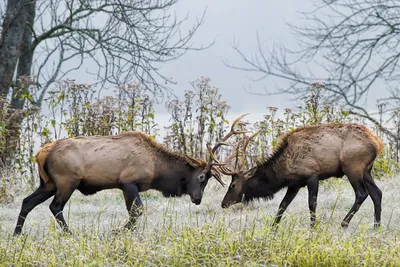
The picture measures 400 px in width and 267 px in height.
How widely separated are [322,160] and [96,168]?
265 centimetres

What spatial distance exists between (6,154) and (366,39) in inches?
251

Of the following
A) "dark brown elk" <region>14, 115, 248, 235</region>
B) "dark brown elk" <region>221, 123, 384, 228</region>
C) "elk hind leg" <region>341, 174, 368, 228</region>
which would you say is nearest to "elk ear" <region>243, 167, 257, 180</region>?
"dark brown elk" <region>221, 123, 384, 228</region>

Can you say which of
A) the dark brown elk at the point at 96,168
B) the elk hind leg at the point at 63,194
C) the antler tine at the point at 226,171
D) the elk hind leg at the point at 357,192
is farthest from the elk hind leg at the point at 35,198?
the elk hind leg at the point at 357,192

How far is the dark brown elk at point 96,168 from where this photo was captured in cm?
903

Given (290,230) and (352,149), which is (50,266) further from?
(352,149)

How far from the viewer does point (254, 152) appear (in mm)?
13992

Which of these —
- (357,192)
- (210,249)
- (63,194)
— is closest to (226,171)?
(357,192)

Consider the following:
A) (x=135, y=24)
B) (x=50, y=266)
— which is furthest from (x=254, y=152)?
(x=50, y=266)

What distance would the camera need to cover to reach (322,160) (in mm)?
9305

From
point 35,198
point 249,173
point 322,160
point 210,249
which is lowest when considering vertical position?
point 210,249

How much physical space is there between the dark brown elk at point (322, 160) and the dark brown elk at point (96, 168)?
3.21 ft

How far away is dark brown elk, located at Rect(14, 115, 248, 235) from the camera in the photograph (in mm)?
9031

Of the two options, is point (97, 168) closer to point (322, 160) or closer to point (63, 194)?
point (63, 194)

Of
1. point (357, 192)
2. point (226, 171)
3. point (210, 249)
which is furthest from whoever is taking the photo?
point (226, 171)
